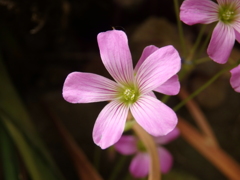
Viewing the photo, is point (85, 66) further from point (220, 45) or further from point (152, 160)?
point (220, 45)

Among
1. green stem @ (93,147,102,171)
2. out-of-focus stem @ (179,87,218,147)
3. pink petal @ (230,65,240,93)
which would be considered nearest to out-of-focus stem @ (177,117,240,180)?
out-of-focus stem @ (179,87,218,147)

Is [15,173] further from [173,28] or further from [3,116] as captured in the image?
[173,28]

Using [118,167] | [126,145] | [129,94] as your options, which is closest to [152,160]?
[129,94]

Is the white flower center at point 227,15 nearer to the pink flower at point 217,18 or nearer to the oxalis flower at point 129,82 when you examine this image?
the pink flower at point 217,18

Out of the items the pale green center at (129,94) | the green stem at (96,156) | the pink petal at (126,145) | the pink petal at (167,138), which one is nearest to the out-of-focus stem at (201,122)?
the pink petal at (167,138)

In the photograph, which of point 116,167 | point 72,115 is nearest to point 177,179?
point 116,167

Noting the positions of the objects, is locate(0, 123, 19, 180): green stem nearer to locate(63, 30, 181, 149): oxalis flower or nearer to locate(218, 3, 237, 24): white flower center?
locate(63, 30, 181, 149): oxalis flower
